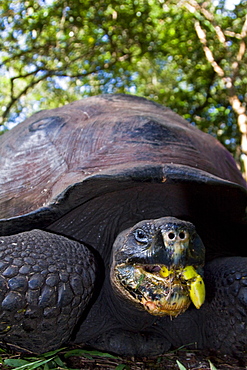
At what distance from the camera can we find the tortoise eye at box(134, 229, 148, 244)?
1.56 m

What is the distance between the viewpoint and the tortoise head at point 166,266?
1.45m

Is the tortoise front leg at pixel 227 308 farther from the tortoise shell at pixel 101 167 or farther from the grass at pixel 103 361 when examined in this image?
the tortoise shell at pixel 101 167

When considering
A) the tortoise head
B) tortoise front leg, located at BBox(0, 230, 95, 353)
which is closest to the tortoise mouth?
the tortoise head

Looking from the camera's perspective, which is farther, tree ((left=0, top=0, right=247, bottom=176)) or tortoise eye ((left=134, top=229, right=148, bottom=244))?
tree ((left=0, top=0, right=247, bottom=176))

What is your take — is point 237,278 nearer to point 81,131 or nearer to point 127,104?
point 81,131

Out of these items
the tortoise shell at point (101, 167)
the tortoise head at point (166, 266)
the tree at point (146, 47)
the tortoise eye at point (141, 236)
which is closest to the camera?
the tortoise head at point (166, 266)

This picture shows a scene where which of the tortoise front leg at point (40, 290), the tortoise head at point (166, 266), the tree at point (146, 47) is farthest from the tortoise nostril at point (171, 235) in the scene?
the tree at point (146, 47)

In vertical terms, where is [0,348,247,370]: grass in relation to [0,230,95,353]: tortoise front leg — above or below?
below

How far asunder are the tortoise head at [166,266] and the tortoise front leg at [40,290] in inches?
10.4

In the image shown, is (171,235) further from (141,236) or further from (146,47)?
(146,47)

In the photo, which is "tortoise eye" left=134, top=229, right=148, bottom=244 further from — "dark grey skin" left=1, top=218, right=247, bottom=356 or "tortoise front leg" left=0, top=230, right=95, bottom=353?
"tortoise front leg" left=0, top=230, right=95, bottom=353

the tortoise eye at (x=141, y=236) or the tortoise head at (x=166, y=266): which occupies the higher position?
the tortoise eye at (x=141, y=236)

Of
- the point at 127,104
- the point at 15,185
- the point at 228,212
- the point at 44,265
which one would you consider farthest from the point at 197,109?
the point at 44,265

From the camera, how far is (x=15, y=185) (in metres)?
2.14
